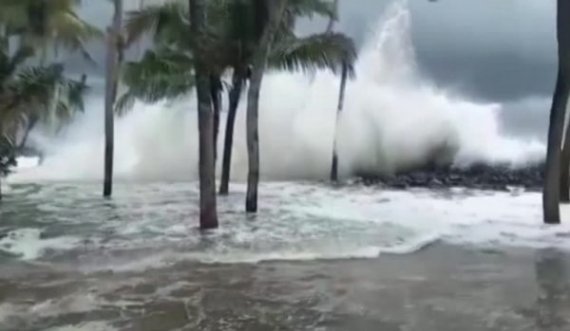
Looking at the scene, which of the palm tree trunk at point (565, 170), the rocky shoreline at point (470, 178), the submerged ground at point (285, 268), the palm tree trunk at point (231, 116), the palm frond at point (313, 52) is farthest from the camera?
the rocky shoreline at point (470, 178)

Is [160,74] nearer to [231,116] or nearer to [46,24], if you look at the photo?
[231,116]

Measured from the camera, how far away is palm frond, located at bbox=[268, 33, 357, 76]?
635 inches

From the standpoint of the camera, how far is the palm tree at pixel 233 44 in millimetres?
16188

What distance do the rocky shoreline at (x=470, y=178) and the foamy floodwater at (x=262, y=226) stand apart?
2.92 meters

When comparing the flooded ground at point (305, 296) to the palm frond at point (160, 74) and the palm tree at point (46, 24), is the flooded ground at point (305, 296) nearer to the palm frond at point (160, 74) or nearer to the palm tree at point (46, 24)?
the palm tree at point (46, 24)

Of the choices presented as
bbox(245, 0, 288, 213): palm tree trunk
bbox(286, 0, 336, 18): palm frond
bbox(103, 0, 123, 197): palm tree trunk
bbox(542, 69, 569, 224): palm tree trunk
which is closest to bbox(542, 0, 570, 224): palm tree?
bbox(542, 69, 569, 224): palm tree trunk

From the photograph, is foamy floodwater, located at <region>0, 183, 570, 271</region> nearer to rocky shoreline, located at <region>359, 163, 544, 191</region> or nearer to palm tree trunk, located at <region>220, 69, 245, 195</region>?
palm tree trunk, located at <region>220, 69, 245, 195</region>

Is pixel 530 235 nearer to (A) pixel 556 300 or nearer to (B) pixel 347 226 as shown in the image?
(B) pixel 347 226

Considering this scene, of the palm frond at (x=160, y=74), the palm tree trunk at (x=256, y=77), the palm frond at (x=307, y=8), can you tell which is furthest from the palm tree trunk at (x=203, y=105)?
the palm frond at (x=160, y=74)

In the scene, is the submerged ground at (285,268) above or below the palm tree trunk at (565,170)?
below

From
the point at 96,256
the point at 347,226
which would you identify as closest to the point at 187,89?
the point at 347,226

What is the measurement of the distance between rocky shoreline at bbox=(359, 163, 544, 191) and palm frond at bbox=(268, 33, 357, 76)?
25.9ft

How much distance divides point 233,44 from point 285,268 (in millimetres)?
7709

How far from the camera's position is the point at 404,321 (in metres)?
6.89
